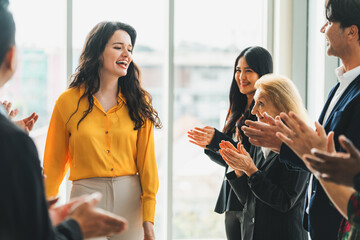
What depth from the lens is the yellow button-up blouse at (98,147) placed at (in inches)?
97.2

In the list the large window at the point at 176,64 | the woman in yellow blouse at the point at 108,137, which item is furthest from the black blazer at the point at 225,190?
the large window at the point at 176,64

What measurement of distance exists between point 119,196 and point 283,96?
1053 mm

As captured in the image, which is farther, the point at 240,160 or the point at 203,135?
the point at 203,135

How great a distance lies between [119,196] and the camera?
2461 mm

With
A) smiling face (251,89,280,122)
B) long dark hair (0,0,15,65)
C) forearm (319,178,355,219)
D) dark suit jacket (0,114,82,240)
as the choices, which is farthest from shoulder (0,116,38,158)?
smiling face (251,89,280,122)

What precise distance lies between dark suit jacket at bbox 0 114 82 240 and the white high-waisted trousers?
1424 mm

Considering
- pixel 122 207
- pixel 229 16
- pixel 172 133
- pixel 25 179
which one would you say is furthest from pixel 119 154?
pixel 229 16

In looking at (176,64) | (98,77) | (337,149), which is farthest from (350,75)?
(176,64)

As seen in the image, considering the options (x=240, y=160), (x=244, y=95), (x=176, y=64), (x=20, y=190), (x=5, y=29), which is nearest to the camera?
(x=20, y=190)

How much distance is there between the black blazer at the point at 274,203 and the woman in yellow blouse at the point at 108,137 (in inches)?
23.5

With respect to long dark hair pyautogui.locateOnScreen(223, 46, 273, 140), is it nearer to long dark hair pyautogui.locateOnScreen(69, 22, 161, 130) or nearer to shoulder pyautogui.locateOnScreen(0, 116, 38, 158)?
long dark hair pyautogui.locateOnScreen(69, 22, 161, 130)

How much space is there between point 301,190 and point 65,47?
7.46 feet

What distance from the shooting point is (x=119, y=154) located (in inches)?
99.1

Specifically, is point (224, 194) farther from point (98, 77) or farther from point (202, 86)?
point (202, 86)
